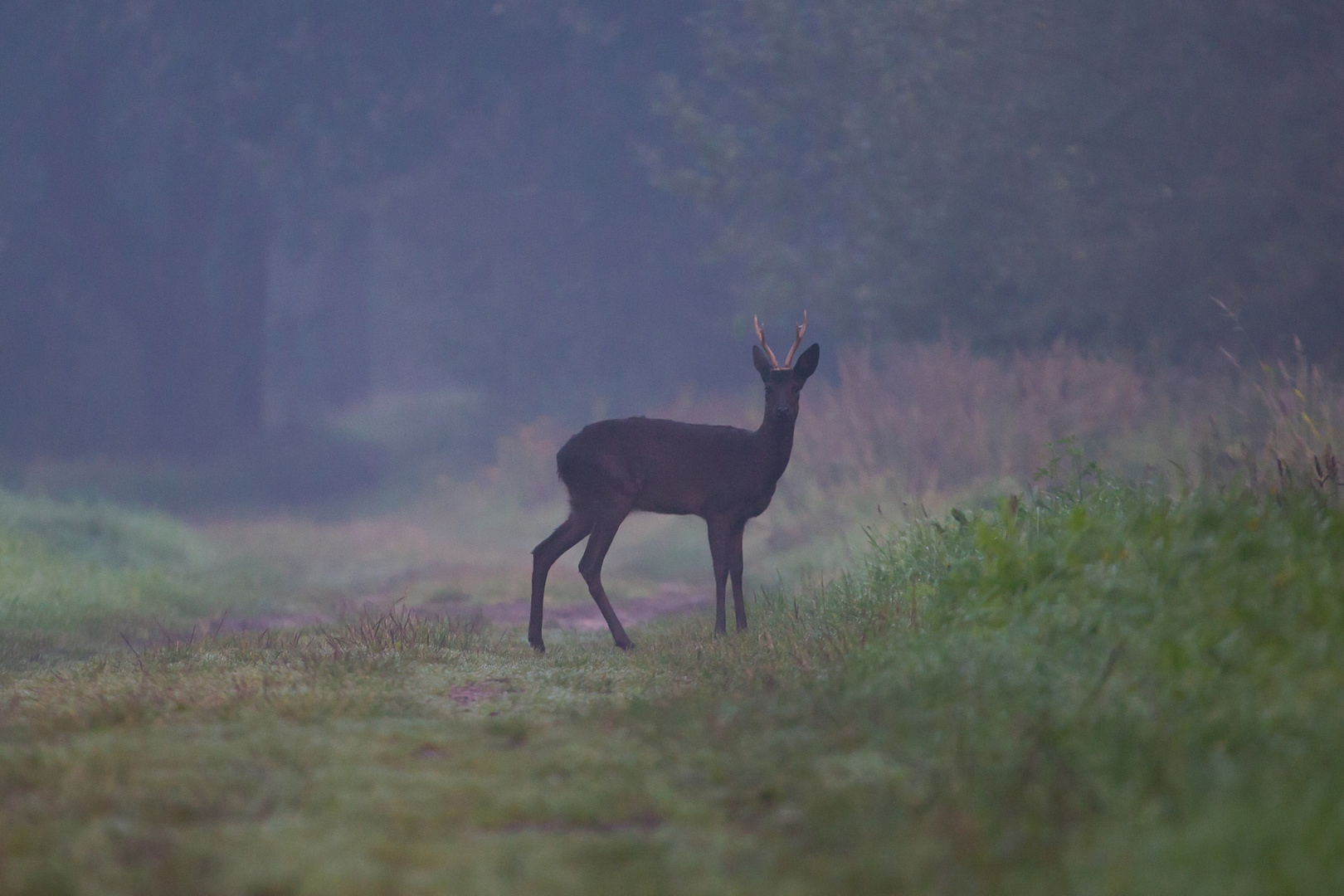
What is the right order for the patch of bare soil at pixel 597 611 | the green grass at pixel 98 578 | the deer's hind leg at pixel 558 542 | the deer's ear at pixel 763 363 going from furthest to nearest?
the patch of bare soil at pixel 597 611, the green grass at pixel 98 578, the deer's hind leg at pixel 558 542, the deer's ear at pixel 763 363

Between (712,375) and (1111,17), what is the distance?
1732cm

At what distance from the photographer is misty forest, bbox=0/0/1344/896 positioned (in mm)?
4090

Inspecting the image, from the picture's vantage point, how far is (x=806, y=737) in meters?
4.99

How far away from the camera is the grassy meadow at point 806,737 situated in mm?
3551

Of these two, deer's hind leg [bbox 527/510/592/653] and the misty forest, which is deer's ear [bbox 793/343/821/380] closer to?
the misty forest

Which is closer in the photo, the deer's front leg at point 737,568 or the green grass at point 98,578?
the deer's front leg at point 737,568

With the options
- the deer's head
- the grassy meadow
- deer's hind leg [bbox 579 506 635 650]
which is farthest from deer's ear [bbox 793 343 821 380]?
deer's hind leg [bbox 579 506 635 650]

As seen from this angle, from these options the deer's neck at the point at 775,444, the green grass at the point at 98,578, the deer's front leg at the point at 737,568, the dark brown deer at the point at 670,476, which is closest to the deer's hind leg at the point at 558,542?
the dark brown deer at the point at 670,476

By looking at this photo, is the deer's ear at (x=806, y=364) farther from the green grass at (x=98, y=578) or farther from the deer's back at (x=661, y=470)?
the green grass at (x=98, y=578)

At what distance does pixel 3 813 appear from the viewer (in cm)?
407

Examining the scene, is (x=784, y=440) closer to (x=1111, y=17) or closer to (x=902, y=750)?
(x=902, y=750)

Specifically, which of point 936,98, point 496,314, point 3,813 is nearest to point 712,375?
point 496,314

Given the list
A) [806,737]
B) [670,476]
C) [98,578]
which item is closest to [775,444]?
[670,476]

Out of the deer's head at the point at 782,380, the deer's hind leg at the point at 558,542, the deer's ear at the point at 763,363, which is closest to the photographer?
the deer's head at the point at 782,380
